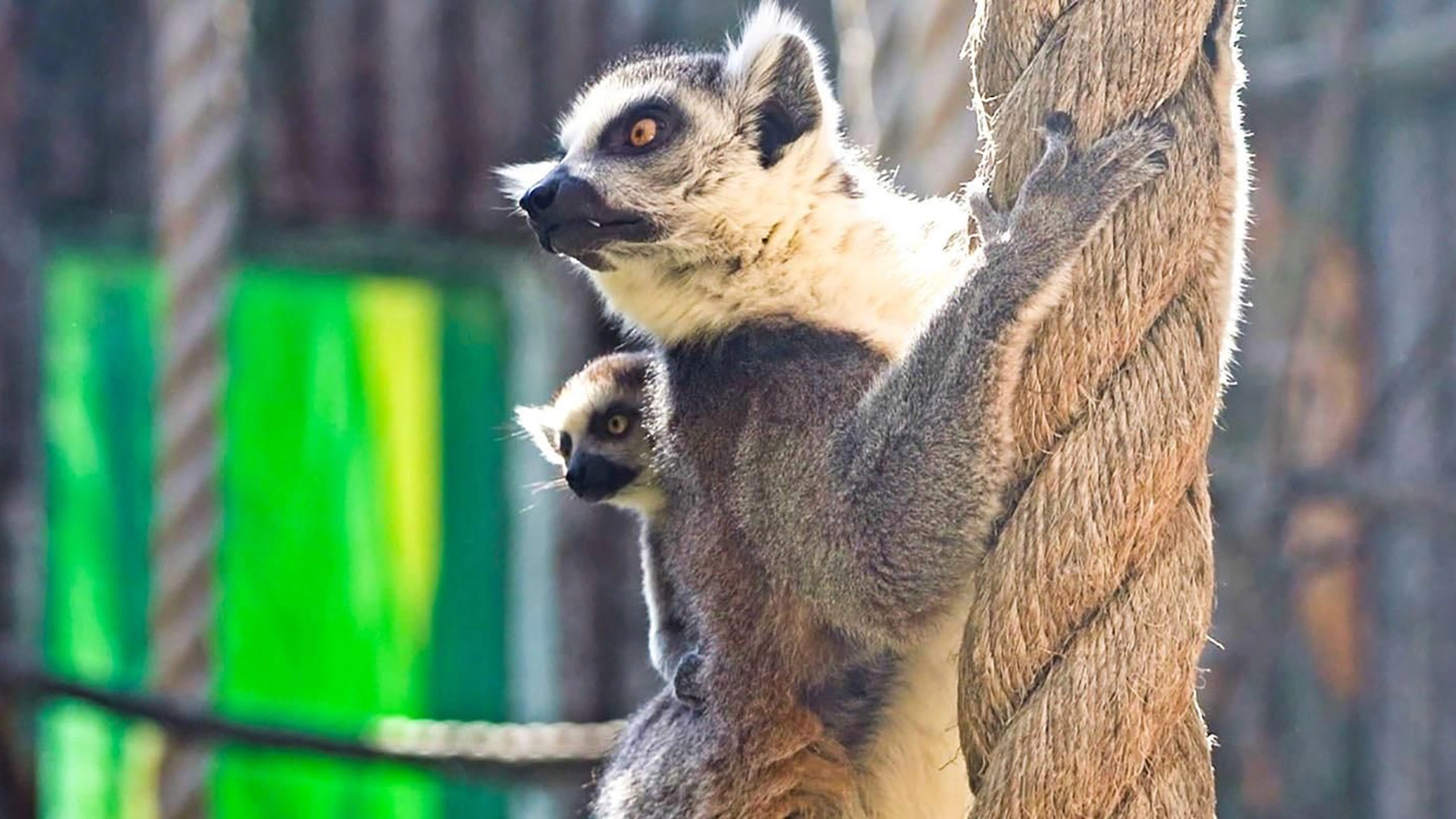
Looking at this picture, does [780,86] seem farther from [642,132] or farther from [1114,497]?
[1114,497]

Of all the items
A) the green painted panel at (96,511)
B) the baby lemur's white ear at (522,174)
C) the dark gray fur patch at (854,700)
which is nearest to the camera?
the dark gray fur patch at (854,700)

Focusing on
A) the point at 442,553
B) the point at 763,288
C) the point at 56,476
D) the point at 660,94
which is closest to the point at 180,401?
the point at 660,94

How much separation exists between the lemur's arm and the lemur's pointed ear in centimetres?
62

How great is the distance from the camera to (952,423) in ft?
6.56

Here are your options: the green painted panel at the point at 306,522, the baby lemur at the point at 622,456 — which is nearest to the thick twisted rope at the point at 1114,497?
the baby lemur at the point at 622,456

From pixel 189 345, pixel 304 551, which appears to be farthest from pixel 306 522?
pixel 189 345

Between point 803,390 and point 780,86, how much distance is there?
0.63m

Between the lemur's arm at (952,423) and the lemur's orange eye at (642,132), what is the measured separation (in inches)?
26.6

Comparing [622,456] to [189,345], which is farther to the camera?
[189,345]

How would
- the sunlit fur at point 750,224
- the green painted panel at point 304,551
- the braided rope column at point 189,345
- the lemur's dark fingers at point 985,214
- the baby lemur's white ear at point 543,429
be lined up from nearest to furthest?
the lemur's dark fingers at point 985,214 < the sunlit fur at point 750,224 < the baby lemur's white ear at point 543,429 < the braided rope column at point 189,345 < the green painted panel at point 304,551

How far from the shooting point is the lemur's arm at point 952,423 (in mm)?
1902

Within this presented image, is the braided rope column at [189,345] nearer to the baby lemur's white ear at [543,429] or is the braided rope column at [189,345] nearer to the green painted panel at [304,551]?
the baby lemur's white ear at [543,429]

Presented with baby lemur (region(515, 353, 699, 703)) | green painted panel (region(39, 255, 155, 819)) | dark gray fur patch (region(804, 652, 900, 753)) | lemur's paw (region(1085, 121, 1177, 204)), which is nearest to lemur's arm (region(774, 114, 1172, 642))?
lemur's paw (region(1085, 121, 1177, 204))

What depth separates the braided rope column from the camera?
3.90 meters
